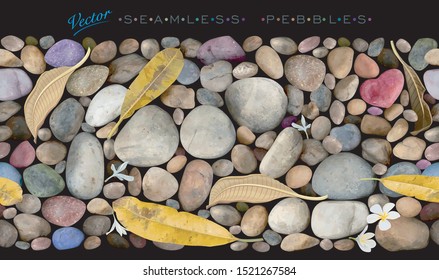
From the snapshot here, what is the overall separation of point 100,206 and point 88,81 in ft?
0.83

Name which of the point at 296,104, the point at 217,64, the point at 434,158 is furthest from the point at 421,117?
the point at 217,64

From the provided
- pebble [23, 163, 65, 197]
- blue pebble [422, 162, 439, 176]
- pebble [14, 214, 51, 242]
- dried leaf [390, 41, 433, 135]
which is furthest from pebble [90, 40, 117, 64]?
blue pebble [422, 162, 439, 176]

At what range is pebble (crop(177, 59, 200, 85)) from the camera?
1229mm

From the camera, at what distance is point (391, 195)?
124 centimetres

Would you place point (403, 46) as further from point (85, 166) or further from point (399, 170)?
point (85, 166)

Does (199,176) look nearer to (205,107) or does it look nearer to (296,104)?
(205,107)

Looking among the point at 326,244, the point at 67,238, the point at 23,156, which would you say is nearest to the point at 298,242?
the point at 326,244

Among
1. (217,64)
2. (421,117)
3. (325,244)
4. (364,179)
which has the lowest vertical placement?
(325,244)

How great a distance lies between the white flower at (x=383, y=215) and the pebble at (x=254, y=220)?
0.70 ft

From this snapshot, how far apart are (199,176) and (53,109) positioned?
1.07ft

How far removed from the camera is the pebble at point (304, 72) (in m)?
1.24

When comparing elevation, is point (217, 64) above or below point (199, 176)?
above

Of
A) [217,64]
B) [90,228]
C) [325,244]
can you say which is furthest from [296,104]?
[90,228]

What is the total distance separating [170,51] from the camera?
48.3 inches
